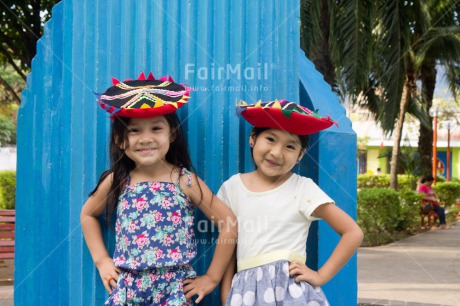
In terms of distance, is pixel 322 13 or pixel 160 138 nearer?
pixel 160 138

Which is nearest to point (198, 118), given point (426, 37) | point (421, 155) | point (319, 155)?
point (319, 155)

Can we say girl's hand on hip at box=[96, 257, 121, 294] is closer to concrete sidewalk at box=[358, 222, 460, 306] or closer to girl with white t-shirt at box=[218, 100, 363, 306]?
girl with white t-shirt at box=[218, 100, 363, 306]

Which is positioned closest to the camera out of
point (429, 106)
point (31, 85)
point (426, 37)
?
point (31, 85)

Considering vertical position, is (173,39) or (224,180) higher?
(173,39)

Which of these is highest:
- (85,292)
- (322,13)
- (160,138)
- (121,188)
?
(322,13)

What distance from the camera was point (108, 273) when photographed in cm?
272

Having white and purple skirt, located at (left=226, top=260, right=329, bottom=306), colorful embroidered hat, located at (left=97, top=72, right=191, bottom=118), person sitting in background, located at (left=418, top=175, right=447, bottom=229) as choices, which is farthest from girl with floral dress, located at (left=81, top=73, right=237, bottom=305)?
person sitting in background, located at (left=418, top=175, right=447, bottom=229)

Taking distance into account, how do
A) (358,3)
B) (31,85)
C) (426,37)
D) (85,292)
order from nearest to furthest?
(85,292) → (31,85) → (358,3) → (426,37)

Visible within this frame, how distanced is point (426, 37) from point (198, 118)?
42.4 ft

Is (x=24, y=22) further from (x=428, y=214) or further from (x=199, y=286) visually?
(x=428, y=214)

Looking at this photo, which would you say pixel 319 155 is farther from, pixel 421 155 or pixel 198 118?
pixel 421 155

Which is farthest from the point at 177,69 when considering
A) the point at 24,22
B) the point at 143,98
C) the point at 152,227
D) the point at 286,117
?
the point at 24,22

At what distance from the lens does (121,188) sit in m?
2.79

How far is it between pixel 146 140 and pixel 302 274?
807 mm
